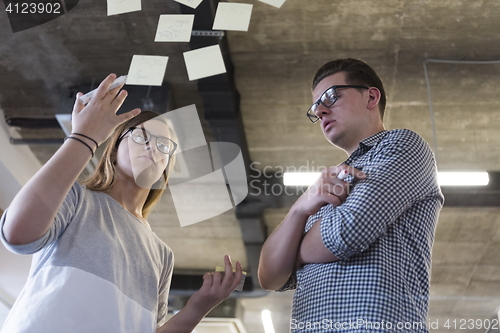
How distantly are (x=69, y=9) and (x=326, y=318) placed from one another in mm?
1607

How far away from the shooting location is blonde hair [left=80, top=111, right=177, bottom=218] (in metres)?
0.99

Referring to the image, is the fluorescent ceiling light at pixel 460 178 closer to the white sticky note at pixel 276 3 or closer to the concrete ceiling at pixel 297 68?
the concrete ceiling at pixel 297 68

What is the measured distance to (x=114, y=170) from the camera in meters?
1.05

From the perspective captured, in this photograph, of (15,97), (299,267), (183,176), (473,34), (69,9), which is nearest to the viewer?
(299,267)

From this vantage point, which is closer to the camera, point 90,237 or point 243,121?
point 90,237

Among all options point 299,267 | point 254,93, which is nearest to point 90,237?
point 299,267

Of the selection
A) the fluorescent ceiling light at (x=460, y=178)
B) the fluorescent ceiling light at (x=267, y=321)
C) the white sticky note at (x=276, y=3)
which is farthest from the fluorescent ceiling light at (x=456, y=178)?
the fluorescent ceiling light at (x=267, y=321)

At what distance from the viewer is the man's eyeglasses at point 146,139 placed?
107 cm

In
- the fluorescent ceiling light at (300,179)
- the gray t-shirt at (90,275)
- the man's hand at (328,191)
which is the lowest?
the fluorescent ceiling light at (300,179)

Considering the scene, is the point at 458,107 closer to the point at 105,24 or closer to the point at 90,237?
the point at 105,24

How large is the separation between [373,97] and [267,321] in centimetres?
382

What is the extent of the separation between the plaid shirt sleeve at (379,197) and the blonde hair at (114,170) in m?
0.51

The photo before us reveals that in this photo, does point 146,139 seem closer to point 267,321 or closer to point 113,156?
point 113,156

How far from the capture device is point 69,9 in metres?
1.79
